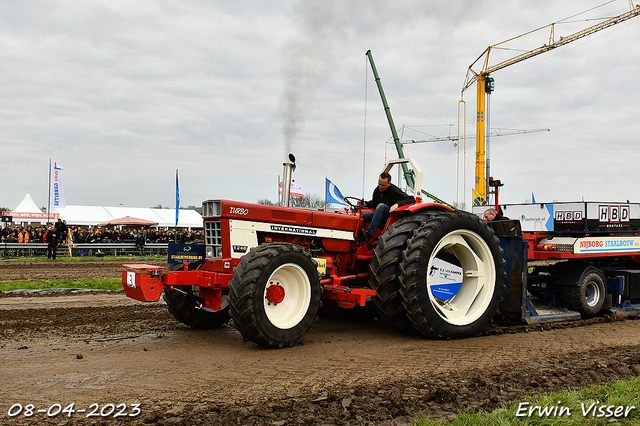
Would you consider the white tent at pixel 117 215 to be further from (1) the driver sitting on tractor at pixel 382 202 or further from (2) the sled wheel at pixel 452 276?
(2) the sled wheel at pixel 452 276

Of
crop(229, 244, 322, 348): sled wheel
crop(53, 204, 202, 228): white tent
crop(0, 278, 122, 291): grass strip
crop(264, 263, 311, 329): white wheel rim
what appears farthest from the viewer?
crop(53, 204, 202, 228): white tent

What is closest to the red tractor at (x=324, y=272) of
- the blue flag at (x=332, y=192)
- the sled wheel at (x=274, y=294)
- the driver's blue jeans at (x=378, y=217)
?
the sled wheel at (x=274, y=294)

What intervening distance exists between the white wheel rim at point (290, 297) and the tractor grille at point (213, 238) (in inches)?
37.0

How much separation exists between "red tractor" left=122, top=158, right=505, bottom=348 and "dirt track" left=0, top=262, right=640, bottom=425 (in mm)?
300

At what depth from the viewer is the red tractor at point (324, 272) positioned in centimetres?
542

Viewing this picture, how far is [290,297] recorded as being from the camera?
5.70 metres

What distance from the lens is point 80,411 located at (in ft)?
11.9

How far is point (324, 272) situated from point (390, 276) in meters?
0.87

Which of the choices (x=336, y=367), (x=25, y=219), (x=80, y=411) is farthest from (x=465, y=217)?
(x=25, y=219)

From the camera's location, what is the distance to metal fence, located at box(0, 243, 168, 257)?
2334cm

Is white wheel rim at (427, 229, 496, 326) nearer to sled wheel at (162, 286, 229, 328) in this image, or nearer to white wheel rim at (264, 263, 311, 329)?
white wheel rim at (264, 263, 311, 329)

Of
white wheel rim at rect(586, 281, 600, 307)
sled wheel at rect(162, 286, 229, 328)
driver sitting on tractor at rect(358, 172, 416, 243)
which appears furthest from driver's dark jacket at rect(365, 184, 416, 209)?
white wheel rim at rect(586, 281, 600, 307)

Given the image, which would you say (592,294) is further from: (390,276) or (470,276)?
(390,276)

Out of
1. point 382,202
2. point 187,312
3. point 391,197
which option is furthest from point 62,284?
point 391,197
